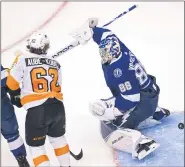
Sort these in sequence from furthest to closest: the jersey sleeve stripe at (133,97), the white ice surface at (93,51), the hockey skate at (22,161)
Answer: the white ice surface at (93,51)
the jersey sleeve stripe at (133,97)
the hockey skate at (22,161)

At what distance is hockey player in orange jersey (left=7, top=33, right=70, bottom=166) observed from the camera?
2232 millimetres

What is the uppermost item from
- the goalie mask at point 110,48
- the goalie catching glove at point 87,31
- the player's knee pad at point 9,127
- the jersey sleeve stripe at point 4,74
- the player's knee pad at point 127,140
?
the goalie catching glove at point 87,31

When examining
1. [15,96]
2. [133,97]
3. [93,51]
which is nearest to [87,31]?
[133,97]

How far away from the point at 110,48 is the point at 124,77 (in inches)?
6.9

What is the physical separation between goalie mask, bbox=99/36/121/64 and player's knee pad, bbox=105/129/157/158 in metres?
0.40

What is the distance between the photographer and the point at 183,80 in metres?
3.35

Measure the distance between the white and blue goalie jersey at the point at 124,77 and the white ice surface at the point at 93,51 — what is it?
0.98ft

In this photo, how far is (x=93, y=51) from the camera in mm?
3928

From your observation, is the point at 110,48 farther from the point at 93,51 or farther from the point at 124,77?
the point at 93,51

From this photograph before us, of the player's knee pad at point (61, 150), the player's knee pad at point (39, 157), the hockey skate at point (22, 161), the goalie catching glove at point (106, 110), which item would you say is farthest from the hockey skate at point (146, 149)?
the hockey skate at point (22, 161)

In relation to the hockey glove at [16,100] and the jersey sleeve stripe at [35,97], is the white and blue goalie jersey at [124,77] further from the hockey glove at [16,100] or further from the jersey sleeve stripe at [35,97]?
the hockey glove at [16,100]

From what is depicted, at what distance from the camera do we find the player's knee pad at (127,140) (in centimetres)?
244

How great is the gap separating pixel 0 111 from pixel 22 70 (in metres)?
0.26

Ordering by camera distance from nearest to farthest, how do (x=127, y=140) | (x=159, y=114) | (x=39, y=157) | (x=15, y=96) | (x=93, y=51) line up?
(x=39, y=157) < (x=15, y=96) < (x=127, y=140) < (x=159, y=114) < (x=93, y=51)
